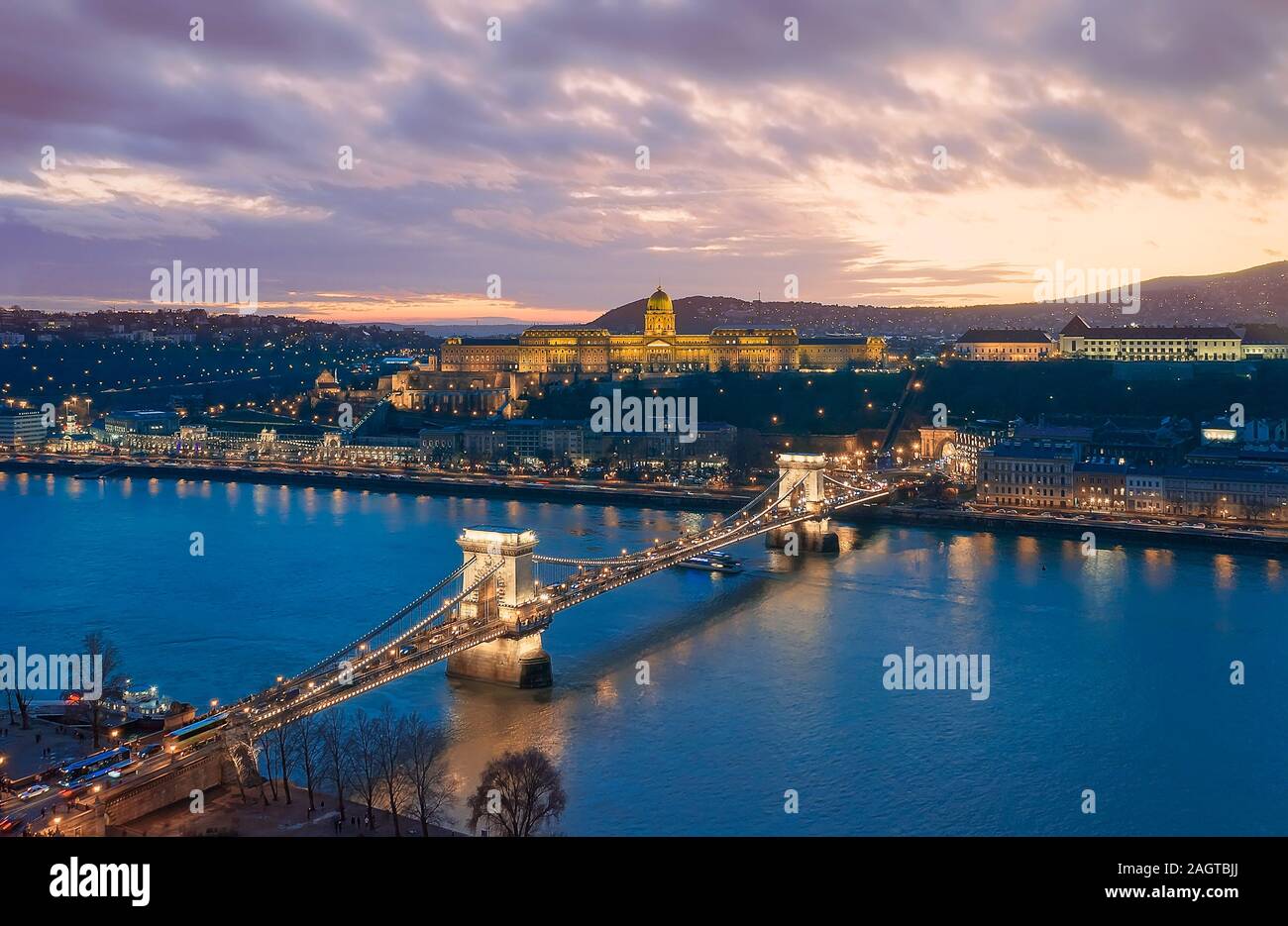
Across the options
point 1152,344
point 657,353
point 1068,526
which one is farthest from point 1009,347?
point 1068,526

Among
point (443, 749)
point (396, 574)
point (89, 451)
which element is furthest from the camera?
point (89, 451)

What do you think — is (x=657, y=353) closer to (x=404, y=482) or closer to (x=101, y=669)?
(x=404, y=482)

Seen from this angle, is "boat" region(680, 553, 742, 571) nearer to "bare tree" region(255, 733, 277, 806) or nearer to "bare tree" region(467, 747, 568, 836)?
"bare tree" region(255, 733, 277, 806)

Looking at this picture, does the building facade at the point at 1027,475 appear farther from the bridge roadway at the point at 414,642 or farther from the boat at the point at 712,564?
the bridge roadway at the point at 414,642

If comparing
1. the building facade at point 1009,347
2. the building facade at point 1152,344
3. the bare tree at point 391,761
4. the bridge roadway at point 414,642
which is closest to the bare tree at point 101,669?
the bridge roadway at point 414,642
